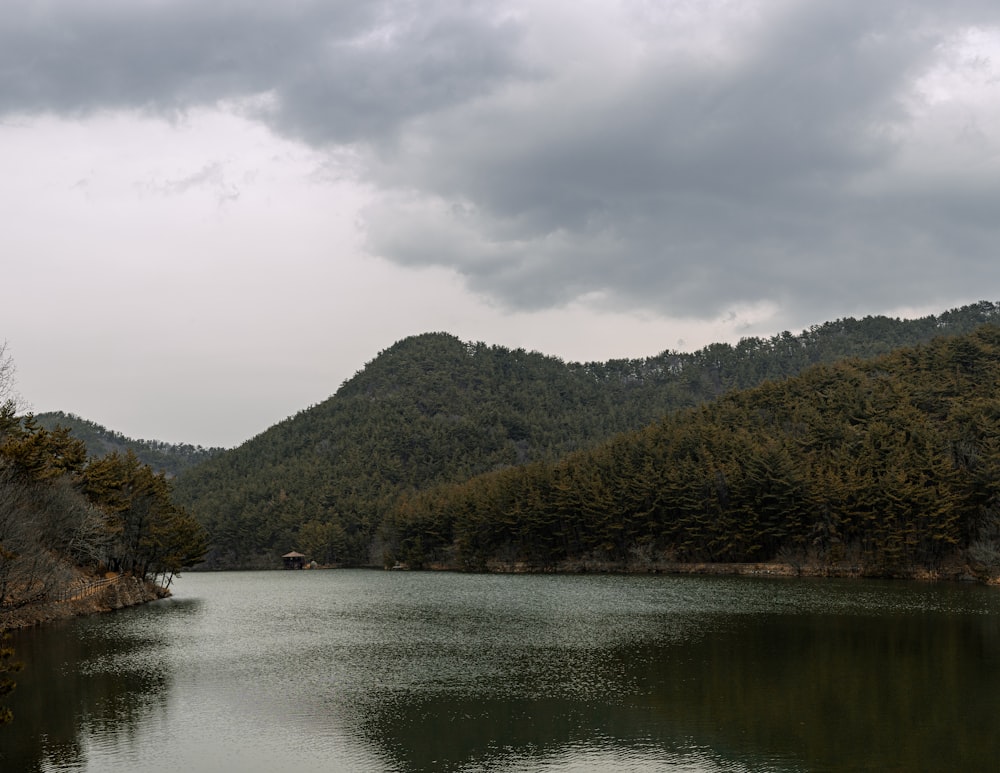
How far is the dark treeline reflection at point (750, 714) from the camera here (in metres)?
22.5

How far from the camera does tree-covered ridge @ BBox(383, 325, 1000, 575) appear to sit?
88.4 m

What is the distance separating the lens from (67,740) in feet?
80.0

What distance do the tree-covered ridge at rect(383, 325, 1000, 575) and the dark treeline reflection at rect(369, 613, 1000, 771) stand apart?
5259 cm

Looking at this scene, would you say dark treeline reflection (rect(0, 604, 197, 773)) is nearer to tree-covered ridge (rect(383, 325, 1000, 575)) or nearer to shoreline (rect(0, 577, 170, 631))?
shoreline (rect(0, 577, 170, 631))

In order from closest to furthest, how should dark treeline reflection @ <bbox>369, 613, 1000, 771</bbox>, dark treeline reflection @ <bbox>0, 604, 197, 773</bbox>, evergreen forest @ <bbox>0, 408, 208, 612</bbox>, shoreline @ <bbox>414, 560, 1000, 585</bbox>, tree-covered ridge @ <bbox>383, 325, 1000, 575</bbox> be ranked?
dark treeline reflection @ <bbox>369, 613, 1000, 771</bbox>, dark treeline reflection @ <bbox>0, 604, 197, 773</bbox>, evergreen forest @ <bbox>0, 408, 208, 612</bbox>, shoreline @ <bbox>414, 560, 1000, 585</bbox>, tree-covered ridge @ <bbox>383, 325, 1000, 575</bbox>

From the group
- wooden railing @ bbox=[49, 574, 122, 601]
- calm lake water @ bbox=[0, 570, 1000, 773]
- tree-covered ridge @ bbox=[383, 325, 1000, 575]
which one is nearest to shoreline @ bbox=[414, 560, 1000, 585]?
tree-covered ridge @ bbox=[383, 325, 1000, 575]

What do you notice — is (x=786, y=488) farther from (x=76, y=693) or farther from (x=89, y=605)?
(x=76, y=693)

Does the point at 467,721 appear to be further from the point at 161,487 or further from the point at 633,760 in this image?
the point at 161,487

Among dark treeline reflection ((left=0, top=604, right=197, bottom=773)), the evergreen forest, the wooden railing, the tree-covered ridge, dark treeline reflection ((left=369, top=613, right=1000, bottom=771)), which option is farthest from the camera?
the tree-covered ridge

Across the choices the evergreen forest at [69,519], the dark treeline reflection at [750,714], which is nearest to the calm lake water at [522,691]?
the dark treeline reflection at [750,714]

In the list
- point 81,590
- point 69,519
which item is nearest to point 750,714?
point 69,519

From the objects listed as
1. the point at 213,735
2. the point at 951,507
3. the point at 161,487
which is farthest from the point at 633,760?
the point at 951,507

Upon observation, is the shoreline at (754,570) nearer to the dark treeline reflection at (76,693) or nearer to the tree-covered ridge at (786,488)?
the tree-covered ridge at (786,488)

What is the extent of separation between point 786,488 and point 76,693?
80.6 m
